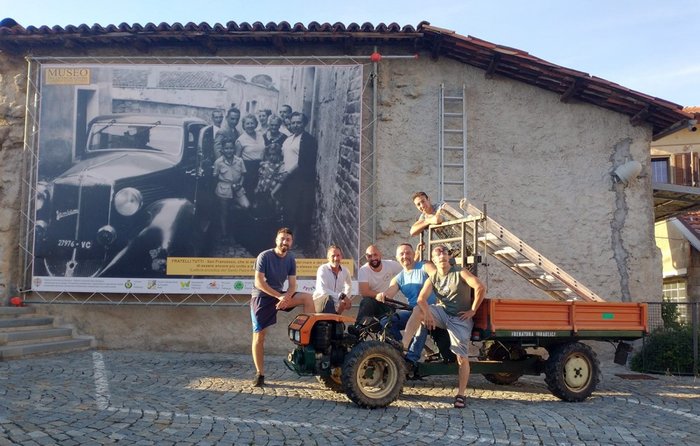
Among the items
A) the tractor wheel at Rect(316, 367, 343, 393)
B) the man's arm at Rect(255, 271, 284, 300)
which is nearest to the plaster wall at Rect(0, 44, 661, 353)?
the man's arm at Rect(255, 271, 284, 300)

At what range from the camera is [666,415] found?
5930 millimetres

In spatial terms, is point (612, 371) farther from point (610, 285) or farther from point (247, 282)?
point (247, 282)

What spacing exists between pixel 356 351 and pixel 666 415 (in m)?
3.16

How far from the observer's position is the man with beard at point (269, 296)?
6.60 m

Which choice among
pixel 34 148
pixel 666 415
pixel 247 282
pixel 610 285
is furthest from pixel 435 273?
pixel 34 148

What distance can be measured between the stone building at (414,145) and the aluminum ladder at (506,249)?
7.54 feet

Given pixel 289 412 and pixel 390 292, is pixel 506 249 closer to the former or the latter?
pixel 390 292

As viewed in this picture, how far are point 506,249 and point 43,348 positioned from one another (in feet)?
21.2

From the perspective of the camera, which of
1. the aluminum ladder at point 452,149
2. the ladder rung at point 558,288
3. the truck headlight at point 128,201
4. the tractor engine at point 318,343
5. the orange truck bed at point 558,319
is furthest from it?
the aluminum ladder at point 452,149

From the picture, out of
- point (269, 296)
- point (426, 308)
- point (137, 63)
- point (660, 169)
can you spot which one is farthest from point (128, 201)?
point (660, 169)

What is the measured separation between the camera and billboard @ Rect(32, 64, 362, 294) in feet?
31.1

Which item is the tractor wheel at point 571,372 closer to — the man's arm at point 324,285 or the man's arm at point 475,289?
the man's arm at point 475,289

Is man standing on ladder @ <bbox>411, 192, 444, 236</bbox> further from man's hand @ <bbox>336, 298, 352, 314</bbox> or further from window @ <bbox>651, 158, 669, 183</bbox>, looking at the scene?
window @ <bbox>651, 158, 669, 183</bbox>

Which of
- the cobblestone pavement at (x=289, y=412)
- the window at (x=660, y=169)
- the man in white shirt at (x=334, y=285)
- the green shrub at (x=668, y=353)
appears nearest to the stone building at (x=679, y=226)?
the window at (x=660, y=169)
